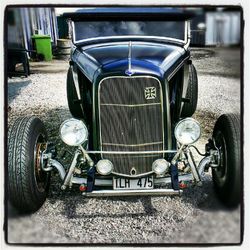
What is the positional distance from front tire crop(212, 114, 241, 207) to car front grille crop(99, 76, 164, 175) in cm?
52

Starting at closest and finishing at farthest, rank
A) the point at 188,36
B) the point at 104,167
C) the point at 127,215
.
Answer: the point at 104,167 < the point at 127,215 < the point at 188,36

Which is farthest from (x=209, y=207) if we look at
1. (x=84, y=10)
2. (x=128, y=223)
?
(x=84, y=10)

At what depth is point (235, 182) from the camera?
2.72 meters

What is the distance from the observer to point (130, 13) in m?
2.66

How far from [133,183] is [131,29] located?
1.25 m

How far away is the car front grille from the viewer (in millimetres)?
2607

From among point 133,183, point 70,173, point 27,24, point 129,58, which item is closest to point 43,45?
point 27,24

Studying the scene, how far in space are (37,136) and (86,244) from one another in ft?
3.06

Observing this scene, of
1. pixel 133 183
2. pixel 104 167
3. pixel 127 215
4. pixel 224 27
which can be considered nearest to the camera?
pixel 224 27

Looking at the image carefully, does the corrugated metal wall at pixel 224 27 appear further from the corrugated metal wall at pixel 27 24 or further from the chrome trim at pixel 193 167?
the corrugated metal wall at pixel 27 24

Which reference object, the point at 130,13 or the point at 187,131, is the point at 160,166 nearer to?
the point at 187,131

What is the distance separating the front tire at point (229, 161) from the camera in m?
2.70

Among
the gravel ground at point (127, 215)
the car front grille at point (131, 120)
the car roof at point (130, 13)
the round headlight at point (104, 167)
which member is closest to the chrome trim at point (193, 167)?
the car front grille at point (131, 120)

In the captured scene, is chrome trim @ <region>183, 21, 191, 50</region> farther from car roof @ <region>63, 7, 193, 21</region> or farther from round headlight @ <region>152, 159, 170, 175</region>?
round headlight @ <region>152, 159, 170, 175</region>
